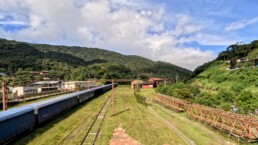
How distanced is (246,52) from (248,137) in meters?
90.2

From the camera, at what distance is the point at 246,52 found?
98375mm

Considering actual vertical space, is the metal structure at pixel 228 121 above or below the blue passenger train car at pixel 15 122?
below

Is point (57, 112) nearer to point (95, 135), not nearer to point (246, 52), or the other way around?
point (95, 135)

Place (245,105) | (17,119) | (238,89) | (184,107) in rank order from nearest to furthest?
(17,119), (245,105), (184,107), (238,89)

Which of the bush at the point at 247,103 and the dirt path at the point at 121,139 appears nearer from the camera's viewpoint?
the dirt path at the point at 121,139

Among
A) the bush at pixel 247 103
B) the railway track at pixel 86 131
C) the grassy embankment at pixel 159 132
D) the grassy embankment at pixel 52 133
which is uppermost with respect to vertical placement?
the bush at pixel 247 103

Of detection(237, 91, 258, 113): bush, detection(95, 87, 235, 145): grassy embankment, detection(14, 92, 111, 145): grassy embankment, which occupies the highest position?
detection(237, 91, 258, 113): bush

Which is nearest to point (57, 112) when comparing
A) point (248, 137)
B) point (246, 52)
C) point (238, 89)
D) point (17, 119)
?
point (17, 119)

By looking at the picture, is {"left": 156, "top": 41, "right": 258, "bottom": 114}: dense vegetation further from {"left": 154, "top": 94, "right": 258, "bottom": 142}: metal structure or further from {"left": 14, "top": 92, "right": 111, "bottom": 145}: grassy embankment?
{"left": 14, "top": 92, "right": 111, "bottom": 145}: grassy embankment

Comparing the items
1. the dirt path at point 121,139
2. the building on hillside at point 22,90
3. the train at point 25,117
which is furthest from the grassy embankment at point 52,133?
the building on hillside at point 22,90

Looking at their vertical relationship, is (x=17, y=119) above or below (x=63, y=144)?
above

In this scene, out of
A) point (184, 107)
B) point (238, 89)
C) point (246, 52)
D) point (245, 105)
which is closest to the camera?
point (245, 105)

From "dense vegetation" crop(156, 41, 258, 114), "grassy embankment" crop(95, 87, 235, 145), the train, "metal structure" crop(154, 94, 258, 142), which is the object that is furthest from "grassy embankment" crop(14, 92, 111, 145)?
"dense vegetation" crop(156, 41, 258, 114)

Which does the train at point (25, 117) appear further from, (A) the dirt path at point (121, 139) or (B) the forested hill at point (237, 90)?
(B) the forested hill at point (237, 90)
